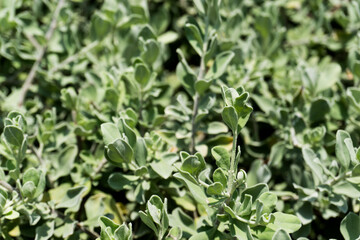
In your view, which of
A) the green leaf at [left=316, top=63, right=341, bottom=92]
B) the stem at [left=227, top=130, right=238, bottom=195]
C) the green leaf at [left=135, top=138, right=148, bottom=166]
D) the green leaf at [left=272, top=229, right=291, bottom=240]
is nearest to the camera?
the green leaf at [left=272, top=229, right=291, bottom=240]

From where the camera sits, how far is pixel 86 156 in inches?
73.7

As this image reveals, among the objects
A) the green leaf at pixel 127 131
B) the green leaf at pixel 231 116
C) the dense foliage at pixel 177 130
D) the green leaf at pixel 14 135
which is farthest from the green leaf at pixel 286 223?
the green leaf at pixel 14 135

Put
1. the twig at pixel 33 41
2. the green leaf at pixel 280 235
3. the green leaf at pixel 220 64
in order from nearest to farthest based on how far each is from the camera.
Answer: the green leaf at pixel 280 235, the green leaf at pixel 220 64, the twig at pixel 33 41

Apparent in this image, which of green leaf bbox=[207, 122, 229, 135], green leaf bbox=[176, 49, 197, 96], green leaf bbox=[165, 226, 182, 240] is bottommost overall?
green leaf bbox=[165, 226, 182, 240]

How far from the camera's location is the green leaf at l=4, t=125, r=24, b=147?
149cm

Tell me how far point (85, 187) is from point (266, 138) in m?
1.04

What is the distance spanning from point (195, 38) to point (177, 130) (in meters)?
0.39

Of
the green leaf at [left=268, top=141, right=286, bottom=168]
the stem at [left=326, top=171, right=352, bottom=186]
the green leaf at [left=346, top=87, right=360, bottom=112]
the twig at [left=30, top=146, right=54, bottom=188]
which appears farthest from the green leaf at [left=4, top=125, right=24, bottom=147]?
the green leaf at [left=346, top=87, right=360, bottom=112]

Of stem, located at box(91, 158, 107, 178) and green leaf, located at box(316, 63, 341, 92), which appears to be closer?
stem, located at box(91, 158, 107, 178)

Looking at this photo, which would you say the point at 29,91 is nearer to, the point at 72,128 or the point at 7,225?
the point at 72,128

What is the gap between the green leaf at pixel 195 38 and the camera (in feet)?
5.76

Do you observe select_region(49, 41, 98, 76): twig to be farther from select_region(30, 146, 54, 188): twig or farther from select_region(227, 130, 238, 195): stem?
select_region(227, 130, 238, 195): stem

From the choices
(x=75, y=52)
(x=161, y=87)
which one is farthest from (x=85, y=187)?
(x=75, y=52)

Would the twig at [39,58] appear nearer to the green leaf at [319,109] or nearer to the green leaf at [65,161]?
the green leaf at [65,161]
